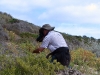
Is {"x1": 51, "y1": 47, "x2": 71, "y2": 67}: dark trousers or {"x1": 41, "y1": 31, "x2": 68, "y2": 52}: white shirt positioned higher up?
{"x1": 41, "y1": 31, "x2": 68, "y2": 52}: white shirt

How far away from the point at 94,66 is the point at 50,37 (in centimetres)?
405

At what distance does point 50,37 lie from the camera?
9.53 meters

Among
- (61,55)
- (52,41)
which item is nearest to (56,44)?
(52,41)

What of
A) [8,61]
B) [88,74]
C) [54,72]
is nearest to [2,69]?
[8,61]

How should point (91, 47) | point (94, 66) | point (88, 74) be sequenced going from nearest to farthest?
point (88, 74)
point (94, 66)
point (91, 47)

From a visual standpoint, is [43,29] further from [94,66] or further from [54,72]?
[94,66]

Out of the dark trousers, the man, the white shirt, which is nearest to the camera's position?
the white shirt

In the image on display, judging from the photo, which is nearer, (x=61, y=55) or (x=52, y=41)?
(x=52, y=41)

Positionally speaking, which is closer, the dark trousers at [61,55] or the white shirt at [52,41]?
the white shirt at [52,41]

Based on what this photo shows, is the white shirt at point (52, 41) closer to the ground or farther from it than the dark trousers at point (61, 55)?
farther from it

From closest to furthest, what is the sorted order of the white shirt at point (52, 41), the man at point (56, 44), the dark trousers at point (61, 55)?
the white shirt at point (52, 41) < the man at point (56, 44) < the dark trousers at point (61, 55)

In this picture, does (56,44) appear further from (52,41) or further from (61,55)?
(61,55)

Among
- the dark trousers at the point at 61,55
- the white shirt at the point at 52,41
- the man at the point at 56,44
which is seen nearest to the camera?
the white shirt at the point at 52,41

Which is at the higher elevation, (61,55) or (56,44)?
(56,44)
